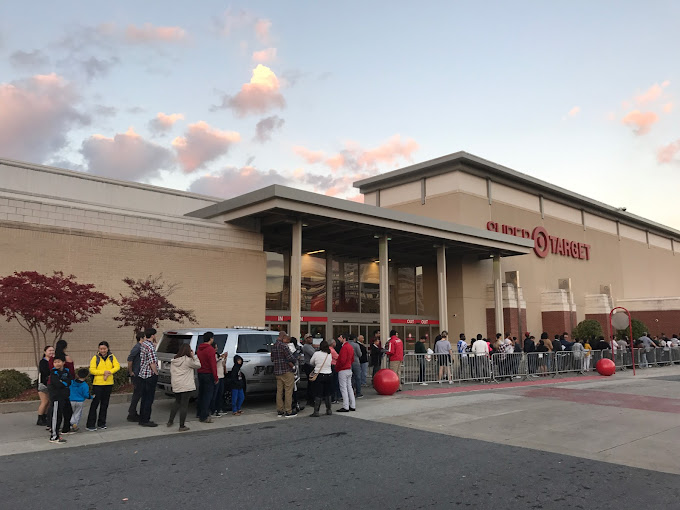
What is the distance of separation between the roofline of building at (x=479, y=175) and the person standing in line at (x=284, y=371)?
24.6 m

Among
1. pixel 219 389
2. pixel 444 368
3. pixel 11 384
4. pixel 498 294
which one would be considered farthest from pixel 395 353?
pixel 498 294

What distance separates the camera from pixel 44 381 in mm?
→ 10016

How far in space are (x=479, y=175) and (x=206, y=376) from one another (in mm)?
28223

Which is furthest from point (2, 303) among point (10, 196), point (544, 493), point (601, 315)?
point (601, 315)

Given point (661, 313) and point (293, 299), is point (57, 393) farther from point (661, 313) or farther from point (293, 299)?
point (661, 313)

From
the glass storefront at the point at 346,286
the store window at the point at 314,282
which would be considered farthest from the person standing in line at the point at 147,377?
the store window at the point at 314,282

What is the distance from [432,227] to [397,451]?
58.6 feet

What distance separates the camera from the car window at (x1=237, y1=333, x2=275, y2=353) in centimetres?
1256

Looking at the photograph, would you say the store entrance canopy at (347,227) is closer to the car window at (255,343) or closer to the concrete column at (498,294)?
the concrete column at (498,294)

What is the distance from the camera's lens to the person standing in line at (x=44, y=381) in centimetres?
995

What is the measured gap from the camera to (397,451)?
823 cm

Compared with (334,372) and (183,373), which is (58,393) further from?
(334,372)

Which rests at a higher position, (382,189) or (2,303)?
(382,189)

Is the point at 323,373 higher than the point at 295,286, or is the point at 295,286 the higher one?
the point at 295,286
